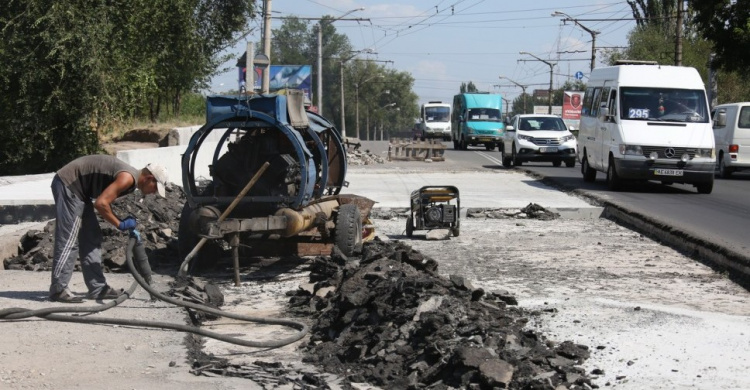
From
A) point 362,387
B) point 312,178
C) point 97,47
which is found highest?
point 97,47

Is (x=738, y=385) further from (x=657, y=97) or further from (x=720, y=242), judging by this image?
(x=657, y=97)

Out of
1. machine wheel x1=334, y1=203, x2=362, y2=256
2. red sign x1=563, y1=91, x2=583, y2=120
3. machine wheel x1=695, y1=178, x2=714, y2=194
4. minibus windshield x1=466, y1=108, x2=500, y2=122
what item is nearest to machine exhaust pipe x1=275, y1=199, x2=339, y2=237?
machine wheel x1=334, y1=203, x2=362, y2=256

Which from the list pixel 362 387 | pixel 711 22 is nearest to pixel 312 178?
pixel 362 387

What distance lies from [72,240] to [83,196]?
0.42m

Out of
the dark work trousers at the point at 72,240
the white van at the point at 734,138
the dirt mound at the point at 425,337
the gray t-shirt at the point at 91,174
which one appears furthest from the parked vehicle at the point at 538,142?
the gray t-shirt at the point at 91,174

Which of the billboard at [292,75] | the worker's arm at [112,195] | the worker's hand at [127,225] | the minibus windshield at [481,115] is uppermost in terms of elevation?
the billboard at [292,75]

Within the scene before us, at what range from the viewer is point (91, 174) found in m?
9.53

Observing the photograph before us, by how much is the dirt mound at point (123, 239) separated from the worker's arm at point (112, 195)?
10.4ft

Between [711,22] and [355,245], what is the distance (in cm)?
3045

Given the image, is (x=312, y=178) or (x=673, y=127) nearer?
(x=312, y=178)

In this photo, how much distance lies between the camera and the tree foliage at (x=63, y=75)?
25031mm

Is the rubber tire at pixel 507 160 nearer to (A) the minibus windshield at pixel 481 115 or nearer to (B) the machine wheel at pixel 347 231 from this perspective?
(A) the minibus windshield at pixel 481 115

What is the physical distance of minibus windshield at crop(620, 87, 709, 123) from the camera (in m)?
23.6

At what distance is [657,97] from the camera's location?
23781 mm
